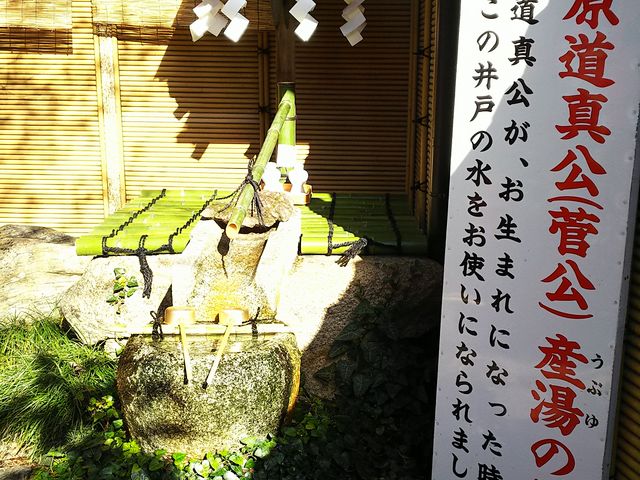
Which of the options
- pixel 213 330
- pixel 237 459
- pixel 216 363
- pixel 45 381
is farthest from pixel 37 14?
pixel 237 459

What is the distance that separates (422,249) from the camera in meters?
6.94

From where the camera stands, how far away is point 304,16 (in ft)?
25.5

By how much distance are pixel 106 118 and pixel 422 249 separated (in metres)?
4.59

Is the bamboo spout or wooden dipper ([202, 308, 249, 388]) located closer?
wooden dipper ([202, 308, 249, 388])

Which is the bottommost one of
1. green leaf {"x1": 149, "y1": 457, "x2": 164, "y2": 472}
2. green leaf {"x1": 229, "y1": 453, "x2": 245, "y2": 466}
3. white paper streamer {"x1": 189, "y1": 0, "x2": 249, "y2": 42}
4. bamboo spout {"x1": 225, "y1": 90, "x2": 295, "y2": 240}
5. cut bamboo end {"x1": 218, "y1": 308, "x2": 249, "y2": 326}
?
Result: green leaf {"x1": 149, "y1": 457, "x2": 164, "y2": 472}

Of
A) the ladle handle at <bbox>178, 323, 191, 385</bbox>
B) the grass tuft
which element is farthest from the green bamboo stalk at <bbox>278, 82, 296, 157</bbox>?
the ladle handle at <bbox>178, 323, 191, 385</bbox>

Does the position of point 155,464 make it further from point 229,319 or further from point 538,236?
point 538,236

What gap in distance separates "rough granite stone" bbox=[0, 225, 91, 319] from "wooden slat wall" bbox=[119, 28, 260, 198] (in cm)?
122

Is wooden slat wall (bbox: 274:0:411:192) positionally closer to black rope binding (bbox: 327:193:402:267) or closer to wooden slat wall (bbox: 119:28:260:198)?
wooden slat wall (bbox: 119:28:260:198)

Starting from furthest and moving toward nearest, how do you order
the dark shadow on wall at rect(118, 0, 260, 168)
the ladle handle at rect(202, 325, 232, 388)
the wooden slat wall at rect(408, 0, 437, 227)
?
1. the dark shadow on wall at rect(118, 0, 260, 168)
2. the wooden slat wall at rect(408, 0, 437, 227)
3. the ladle handle at rect(202, 325, 232, 388)

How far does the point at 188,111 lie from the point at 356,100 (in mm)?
2152

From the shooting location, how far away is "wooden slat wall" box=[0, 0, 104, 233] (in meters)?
9.00

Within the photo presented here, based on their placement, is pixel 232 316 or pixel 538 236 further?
pixel 232 316

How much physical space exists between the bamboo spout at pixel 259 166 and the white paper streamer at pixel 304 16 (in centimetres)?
80
